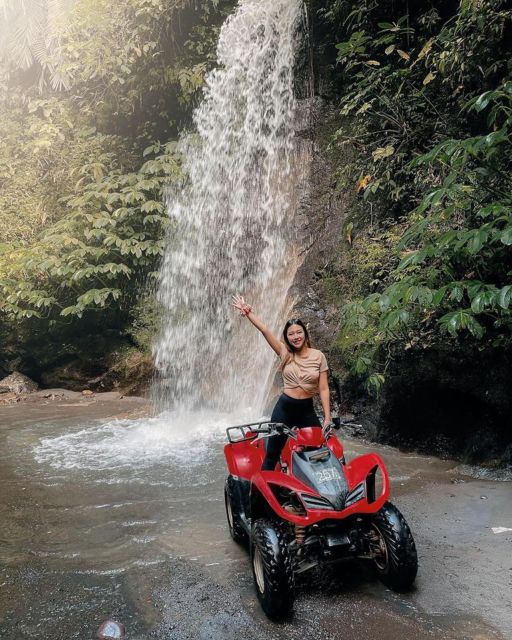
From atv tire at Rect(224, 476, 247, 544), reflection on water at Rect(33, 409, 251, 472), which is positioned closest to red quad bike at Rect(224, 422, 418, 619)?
atv tire at Rect(224, 476, 247, 544)

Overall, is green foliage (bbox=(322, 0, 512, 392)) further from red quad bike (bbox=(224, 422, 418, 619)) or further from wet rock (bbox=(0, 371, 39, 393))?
wet rock (bbox=(0, 371, 39, 393))

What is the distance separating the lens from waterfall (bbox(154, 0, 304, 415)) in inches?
370

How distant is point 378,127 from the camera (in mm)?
7680

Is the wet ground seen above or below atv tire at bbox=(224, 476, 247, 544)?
below

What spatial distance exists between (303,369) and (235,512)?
3.82ft

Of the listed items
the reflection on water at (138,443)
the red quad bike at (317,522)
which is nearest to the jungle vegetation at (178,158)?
the red quad bike at (317,522)

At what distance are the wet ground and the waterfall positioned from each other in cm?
327

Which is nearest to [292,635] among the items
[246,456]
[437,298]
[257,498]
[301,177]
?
[257,498]

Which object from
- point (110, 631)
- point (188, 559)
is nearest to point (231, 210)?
point (188, 559)

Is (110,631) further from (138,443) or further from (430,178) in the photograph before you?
(430,178)

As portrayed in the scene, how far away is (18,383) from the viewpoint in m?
11.2

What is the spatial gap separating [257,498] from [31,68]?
14394 mm

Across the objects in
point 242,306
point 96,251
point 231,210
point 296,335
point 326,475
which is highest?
point 231,210

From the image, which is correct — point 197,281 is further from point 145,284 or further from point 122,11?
point 122,11
